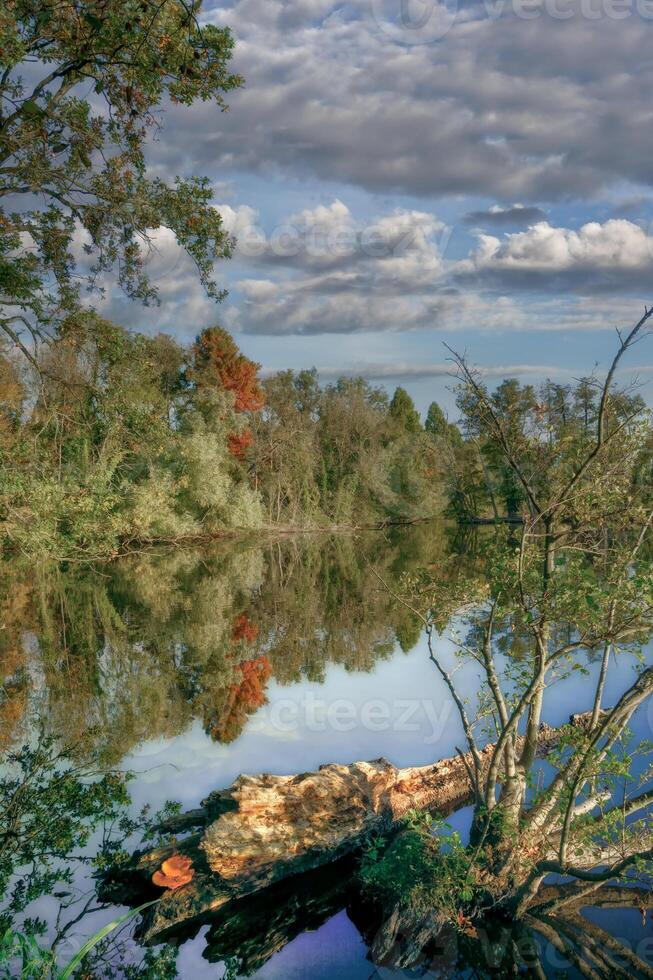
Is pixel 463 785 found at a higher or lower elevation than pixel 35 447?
lower

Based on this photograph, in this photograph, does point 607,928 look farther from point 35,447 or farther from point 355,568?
point 355,568

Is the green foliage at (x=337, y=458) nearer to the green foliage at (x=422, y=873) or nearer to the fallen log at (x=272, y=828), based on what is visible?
the fallen log at (x=272, y=828)

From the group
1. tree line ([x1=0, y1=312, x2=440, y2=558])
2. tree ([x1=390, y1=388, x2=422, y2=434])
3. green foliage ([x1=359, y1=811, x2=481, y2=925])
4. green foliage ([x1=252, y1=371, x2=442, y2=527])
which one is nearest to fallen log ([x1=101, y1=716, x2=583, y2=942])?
green foliage ([x1=359, y1=811, x2=481, y2=925])

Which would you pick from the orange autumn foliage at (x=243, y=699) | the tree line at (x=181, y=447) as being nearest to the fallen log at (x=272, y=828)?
the orange autumn foliage at (x=243, y=699)

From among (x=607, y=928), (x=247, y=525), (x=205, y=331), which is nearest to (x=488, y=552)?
(x=607, y=928)

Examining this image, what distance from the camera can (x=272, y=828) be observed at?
759 cm

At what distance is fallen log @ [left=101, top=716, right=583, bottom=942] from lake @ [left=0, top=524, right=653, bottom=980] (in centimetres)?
19

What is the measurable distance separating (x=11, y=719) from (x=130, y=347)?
622 cm

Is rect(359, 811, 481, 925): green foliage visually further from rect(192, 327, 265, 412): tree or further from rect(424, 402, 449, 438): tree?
rect(424, 402, 449, 438): tree

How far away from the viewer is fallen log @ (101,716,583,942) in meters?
7.08

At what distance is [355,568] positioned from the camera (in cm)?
3338

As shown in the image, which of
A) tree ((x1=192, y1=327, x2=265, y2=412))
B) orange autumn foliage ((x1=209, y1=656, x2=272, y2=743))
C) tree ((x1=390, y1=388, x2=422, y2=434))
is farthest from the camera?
tree ((x1=390, y1=388, x2=422, y2=434))

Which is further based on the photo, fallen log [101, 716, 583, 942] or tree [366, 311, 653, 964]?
fallen log [101, 716, 583, 942]

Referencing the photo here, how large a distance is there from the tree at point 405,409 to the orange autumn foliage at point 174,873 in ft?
204
